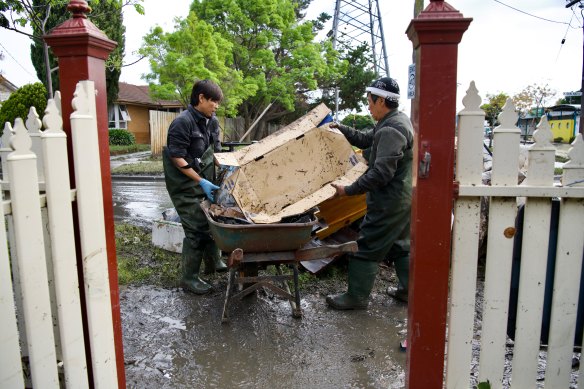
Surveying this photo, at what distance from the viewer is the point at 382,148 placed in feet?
11.9

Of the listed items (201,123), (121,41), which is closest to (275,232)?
(201,123)

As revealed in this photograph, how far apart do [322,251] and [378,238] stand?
529 mm

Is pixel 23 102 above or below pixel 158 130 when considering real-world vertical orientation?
above

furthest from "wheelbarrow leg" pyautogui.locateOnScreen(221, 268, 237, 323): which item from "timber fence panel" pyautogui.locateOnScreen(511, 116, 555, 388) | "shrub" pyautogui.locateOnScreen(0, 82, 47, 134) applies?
"shrub" pyautogui.locateOnScreen(0, 82, 47, 134)

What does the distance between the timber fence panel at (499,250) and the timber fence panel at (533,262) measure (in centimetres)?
6

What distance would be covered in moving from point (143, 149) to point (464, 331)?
24534 mm

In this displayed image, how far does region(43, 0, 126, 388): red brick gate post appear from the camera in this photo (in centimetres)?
198

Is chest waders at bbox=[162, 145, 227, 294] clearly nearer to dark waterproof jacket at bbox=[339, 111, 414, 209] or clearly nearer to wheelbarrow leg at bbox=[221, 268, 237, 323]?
wheelbarrow leg at bbox=[221, 268, 237, 323]

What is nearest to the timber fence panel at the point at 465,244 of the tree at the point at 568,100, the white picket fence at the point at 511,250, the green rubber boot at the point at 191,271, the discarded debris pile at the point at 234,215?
the white picket fence at the point at 511,250

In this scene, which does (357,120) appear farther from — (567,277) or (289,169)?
(567,277)

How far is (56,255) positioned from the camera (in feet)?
6.20

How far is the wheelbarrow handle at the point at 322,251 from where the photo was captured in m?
3.65

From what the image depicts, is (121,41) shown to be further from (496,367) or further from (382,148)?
(496,367)

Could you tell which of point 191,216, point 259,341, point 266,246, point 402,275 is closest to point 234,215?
point 266,246
